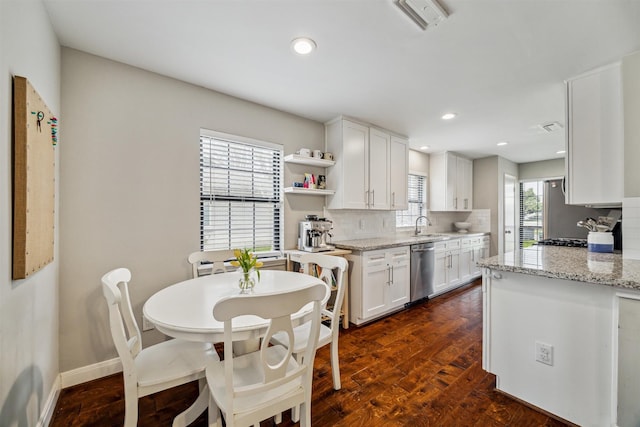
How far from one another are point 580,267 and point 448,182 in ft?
12.0

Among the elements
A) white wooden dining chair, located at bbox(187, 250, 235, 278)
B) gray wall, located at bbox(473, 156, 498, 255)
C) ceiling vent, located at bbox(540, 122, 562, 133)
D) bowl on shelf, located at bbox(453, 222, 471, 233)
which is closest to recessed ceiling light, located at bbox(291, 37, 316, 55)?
white wooden dining chair, located at bbox(187, 250, 235, 278)

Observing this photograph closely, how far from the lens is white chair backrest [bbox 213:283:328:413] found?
102 centimetres

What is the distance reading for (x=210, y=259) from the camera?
2.33 m

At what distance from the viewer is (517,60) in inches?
83.4

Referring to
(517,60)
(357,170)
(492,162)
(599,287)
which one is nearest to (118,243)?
(357,170)

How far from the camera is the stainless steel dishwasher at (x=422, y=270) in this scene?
365 centimetres

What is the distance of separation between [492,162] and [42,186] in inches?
260

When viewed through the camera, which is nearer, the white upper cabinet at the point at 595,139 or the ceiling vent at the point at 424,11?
the ceiling vent at the point at 424,11

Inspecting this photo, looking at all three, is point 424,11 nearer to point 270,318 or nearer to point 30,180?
point 270,318

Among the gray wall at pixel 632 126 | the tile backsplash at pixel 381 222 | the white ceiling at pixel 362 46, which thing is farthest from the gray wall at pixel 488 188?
the gray wall at pixel 632 126

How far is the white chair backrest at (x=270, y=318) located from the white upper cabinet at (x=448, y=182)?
4.62m

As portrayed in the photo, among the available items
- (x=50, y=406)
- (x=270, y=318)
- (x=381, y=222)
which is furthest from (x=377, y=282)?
(x=50, y=406)

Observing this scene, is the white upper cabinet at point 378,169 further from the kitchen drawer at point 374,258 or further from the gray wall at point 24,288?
the gray wall at point 24,288

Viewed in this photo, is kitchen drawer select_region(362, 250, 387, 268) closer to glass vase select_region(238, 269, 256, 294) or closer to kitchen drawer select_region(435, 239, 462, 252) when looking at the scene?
kitchen drawer select_region(435, 239, 462, 252)
